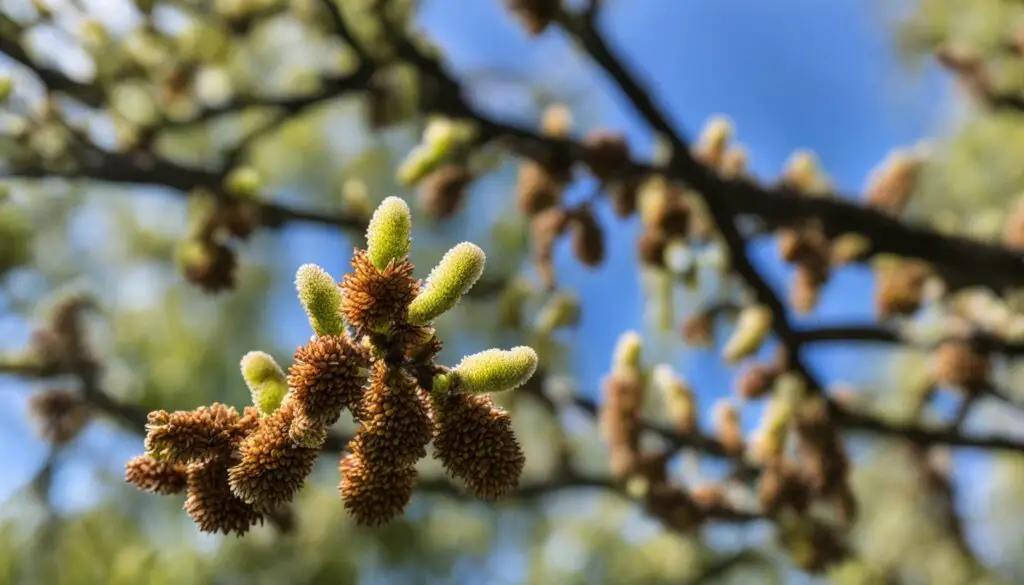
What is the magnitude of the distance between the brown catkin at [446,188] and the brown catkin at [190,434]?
72.2 inches

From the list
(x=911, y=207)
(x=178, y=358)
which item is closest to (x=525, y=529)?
(x=178, y=358)

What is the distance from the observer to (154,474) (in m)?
1.06

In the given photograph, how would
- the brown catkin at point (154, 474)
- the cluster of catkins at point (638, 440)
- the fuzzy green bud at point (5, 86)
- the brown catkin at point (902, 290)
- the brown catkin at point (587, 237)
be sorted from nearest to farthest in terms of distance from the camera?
the brown catkin at point (154, 474), the fuzzy green bud at point (5, 86), the cluster of catkins at point (638, 440), the brown catkin at point (587, 237), the brown catkin at point (902, 290)

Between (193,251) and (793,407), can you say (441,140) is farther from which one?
(793,407)

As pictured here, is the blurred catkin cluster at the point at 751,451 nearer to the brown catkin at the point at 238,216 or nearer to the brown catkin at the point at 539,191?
the brown catkin at the point at 539,191

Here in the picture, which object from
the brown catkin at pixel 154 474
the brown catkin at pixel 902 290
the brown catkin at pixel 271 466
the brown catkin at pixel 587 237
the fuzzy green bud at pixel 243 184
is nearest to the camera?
the brown catkin at pixel 271 466

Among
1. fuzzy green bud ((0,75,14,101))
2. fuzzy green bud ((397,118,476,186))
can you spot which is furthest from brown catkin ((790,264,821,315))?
fuzzy green bud ((0,75,14,101))

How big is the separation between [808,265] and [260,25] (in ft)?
7.80

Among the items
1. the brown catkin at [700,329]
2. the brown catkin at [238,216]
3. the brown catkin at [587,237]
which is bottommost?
the brown catkin at [238,216]

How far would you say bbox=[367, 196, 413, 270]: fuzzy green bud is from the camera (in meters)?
0.99

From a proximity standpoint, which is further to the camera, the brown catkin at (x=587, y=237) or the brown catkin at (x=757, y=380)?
the brown catkin at (x=757, y=380)

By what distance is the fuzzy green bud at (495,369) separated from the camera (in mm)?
1005

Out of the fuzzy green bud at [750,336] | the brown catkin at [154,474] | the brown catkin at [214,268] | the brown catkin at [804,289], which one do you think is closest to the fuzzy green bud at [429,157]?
the brown catkin at [214,268]

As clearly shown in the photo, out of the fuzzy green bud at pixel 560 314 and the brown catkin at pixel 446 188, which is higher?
the brown catkin at pixel 446 188
